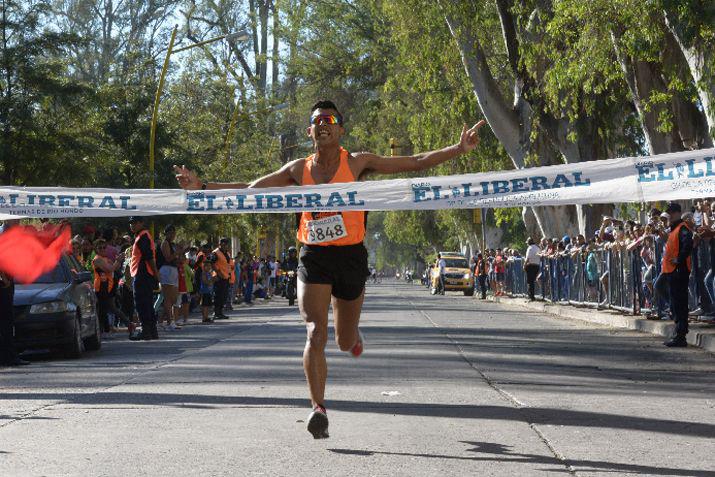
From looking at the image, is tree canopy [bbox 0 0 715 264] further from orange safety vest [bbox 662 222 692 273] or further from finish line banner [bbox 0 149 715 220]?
finish line banner [bbox 0 149 715 220]

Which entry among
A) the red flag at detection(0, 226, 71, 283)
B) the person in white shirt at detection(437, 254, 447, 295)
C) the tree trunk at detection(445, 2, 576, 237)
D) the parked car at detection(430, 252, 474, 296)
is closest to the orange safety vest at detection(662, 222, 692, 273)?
the red flag at detection(0, 226, 71, 283)

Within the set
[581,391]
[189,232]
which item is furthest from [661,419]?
[189,232]

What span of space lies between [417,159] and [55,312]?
8370mm

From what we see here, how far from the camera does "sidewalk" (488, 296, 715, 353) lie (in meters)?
16.9

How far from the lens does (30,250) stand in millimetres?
15031

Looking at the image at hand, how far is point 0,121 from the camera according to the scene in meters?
30.2

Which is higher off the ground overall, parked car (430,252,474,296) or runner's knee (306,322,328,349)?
runner's knee (306,322,328,349)

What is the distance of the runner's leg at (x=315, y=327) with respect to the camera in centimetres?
797

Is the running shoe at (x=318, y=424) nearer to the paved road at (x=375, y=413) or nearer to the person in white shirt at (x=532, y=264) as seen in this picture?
the paved road at (x=375, y=413)

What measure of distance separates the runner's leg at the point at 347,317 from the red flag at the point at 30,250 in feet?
19.4

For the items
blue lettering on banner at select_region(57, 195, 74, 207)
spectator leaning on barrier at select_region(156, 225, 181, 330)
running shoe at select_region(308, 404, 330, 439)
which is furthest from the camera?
spectator leaning on barrier at select_region(156, 225, 181, 330)

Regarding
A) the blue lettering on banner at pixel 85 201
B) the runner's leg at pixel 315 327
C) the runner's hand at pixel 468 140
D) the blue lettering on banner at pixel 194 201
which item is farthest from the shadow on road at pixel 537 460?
the blue lettering on banner at pixel 85 201

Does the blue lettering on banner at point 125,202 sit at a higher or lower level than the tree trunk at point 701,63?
lower

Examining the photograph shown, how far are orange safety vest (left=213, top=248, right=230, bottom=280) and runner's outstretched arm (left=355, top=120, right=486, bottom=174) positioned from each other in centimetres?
1800
